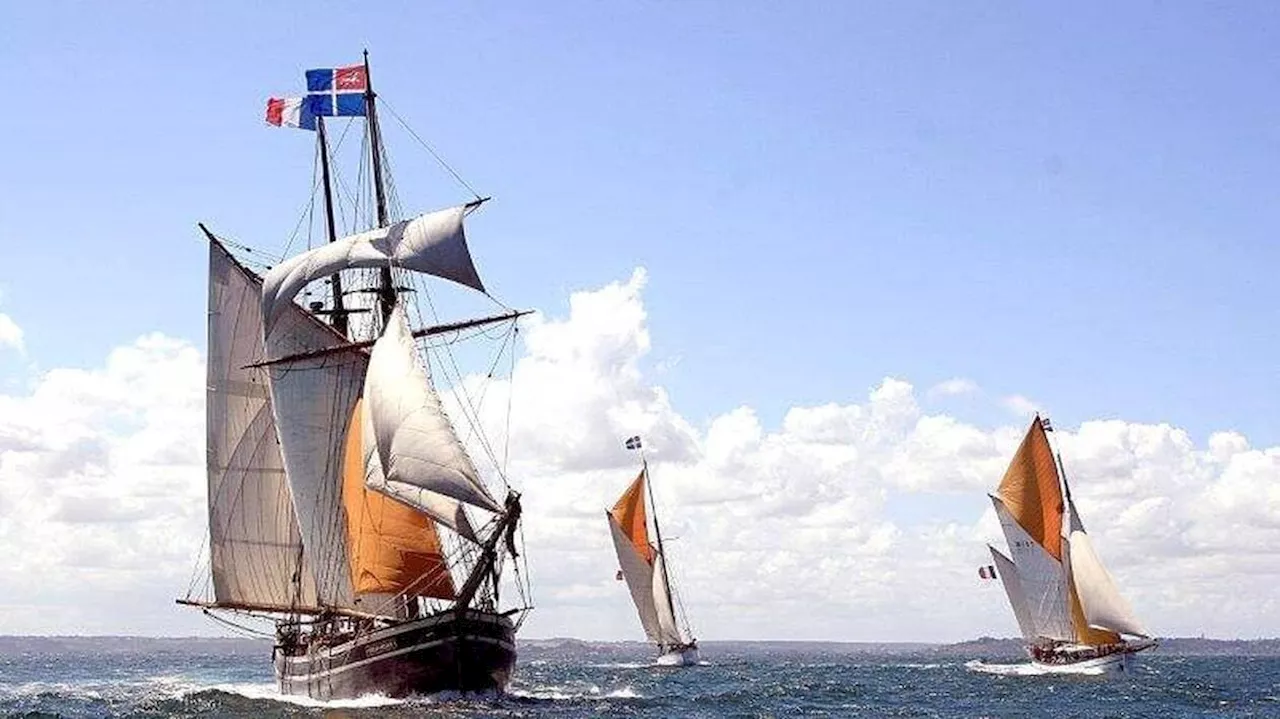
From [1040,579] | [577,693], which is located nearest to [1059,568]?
[1040,579]

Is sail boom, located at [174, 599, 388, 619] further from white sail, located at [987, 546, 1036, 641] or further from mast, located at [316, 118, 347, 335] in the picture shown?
white sail, located at [987, 546, 1036, 641]

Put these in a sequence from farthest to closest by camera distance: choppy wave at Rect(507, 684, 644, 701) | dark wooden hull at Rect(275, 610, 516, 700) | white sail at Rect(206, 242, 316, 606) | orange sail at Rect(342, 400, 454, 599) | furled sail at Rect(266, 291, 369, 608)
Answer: choppy wave at Rect(507, 684, 644, 701)
white sail at Rect(206, 242, 316, 606)
furled sail at Rect(266, 291, 369, 608)
orange sail at Rect(342, 400, 454, 599)
dark wooden hull at Rect(275, 610, 516, 700)

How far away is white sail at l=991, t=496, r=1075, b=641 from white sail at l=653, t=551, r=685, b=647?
35.7m

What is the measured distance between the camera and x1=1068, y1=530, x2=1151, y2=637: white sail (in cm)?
10706

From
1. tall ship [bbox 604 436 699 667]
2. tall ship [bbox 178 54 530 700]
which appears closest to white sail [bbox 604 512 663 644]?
tall ship [bbox 604 436 699 667]

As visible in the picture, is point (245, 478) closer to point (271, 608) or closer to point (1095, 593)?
point (271, 608)

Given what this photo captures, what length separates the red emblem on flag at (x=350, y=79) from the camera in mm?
78375

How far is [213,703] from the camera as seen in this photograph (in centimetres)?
8069

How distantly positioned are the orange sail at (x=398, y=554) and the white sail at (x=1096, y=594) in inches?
2113

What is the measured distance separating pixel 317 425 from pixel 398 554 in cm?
971

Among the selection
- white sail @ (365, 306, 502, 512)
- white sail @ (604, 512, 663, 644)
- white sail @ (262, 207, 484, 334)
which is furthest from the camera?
white sail @ (604, 512, 663, 644)

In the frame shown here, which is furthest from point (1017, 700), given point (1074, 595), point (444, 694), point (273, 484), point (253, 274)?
point (253, 274)

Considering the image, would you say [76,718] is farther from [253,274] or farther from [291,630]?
[253,274]

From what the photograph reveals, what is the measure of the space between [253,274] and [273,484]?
1035 cm
